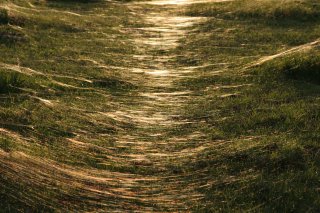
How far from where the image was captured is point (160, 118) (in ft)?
30.1

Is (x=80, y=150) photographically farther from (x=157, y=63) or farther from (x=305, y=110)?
(x=157, y=63)

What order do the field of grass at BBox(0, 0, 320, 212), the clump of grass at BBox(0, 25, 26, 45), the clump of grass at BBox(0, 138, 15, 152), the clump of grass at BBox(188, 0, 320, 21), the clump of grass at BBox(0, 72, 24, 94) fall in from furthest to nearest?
1. the clump of grass at BBox(188, 0, 320, 21)
2. the clump of grass at BBox(0, 25, 26, 45)
3. the clump of grass at BBox(0, 72, 24, 94)
4. the clump of grass at BBox(0, 138, 15, 152)
5. the field of grass at BBox(0, 0, 320, 212)

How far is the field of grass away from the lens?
6.78 m

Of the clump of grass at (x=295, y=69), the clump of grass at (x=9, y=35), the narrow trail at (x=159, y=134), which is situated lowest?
the narrow trail at (x=159, y=134)

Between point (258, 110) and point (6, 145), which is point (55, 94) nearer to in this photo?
point (6, 145)

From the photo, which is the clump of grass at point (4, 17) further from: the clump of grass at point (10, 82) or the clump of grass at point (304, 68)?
the clump of grass at point (304, 68)

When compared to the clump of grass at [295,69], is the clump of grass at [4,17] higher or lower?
higher

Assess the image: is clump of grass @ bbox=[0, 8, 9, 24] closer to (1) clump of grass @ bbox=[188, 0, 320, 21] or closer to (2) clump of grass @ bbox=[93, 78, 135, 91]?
(2) clump of grass @ bbox=[93, 78, 135, 91]

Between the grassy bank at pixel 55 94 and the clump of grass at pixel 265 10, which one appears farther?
the clump of grass at pixel 265 10

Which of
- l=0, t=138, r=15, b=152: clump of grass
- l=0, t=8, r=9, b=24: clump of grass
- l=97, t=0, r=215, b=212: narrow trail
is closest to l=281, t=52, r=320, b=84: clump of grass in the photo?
l=97, t=0, r=215, b=212: narrow trail

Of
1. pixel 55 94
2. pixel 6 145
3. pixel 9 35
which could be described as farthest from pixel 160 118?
pixel 9 35

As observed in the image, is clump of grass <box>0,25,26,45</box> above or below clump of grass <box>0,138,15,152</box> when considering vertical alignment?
above

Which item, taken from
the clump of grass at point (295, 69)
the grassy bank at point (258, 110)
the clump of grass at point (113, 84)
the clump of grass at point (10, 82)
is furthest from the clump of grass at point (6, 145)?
the clump of grass at point (295, 69)

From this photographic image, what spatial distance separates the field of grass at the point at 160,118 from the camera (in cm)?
678
